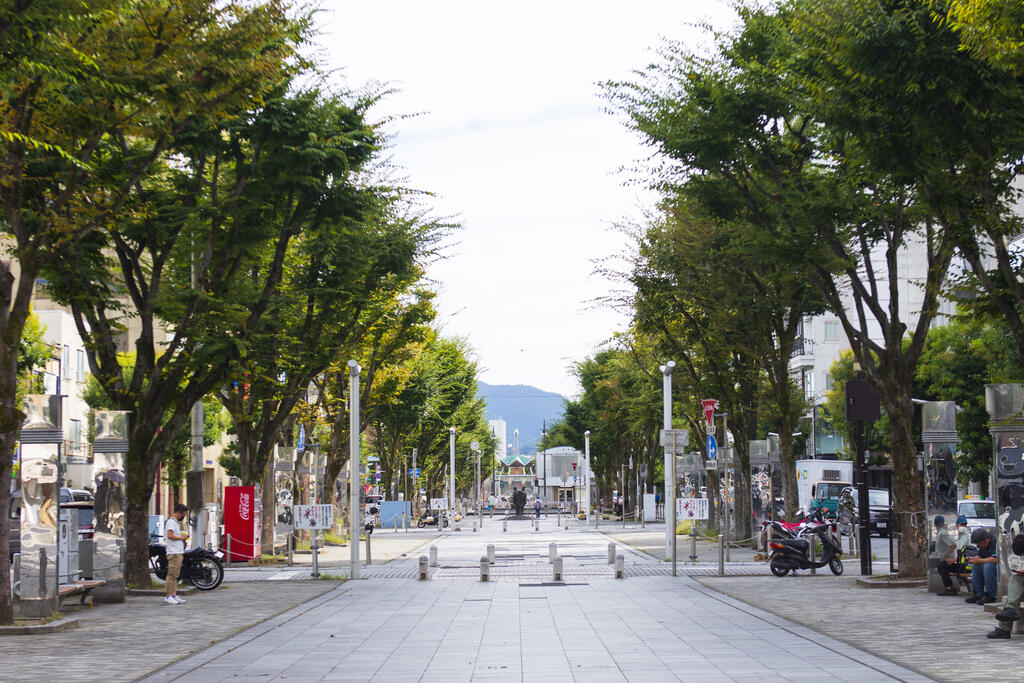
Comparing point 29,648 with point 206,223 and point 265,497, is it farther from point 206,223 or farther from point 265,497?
point 265,497

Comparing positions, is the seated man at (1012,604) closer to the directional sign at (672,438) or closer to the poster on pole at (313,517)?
the directional sign at (672,438)

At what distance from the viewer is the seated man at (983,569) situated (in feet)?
58.0

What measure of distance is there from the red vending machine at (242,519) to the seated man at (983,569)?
59.5 feet

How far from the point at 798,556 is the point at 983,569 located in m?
7.41

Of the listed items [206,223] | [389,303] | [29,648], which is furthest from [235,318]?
[389,303]

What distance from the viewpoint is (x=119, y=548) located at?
20.5m

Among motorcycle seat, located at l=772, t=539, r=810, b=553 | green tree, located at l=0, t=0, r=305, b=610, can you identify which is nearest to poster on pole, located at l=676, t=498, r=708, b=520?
motorcycle seat, located at l=772, t=539, r=810, b=553

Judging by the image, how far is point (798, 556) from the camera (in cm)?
2561

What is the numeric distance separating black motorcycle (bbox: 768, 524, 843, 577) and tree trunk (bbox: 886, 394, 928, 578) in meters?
3.38

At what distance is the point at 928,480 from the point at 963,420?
27.2 m

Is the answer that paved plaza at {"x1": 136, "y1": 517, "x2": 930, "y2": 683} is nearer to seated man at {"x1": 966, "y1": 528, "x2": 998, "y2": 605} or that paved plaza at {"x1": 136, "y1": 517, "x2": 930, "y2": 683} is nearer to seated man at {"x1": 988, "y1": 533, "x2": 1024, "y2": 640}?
seated man at {"x1": 988, "y1": 533, "x2": 1024, "y2": 640}

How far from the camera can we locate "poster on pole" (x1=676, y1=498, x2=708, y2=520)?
28172mm

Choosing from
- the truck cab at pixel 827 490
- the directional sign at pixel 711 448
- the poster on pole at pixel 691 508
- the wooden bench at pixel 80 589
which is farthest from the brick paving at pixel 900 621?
the truck cab at pixel 827 490

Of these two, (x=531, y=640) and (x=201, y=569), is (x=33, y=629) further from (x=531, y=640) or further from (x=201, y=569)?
(x=201, y=569)
